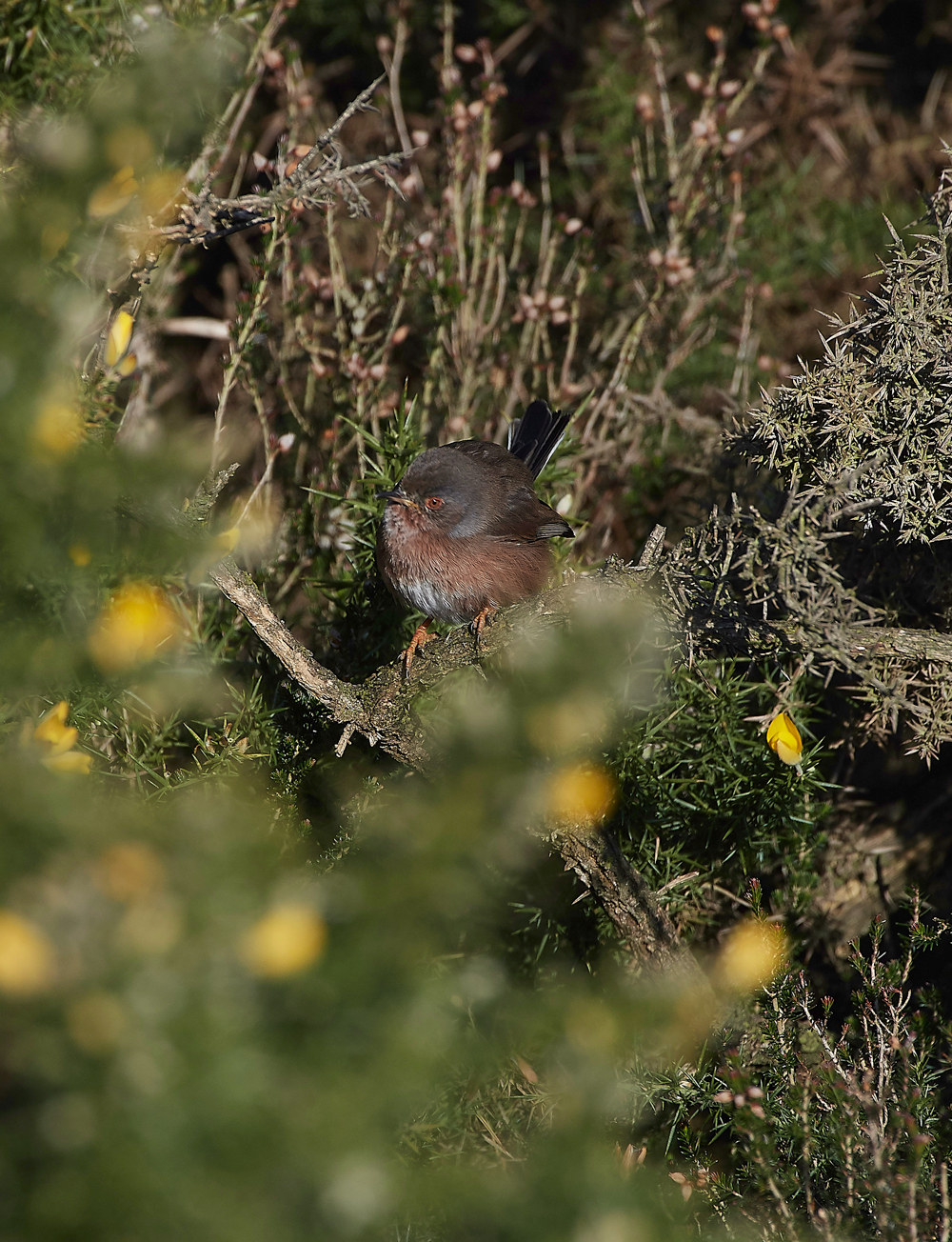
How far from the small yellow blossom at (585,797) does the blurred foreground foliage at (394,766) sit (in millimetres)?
28

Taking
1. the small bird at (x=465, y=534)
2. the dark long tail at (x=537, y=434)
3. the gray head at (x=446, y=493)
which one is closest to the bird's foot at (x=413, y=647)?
the small bird at (x=465, y=534)

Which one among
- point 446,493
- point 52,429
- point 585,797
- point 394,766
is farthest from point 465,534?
point 52,429

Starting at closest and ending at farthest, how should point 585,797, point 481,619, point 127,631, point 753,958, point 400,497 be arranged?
point 127,631, point 585,797, point 753,958, point 481,619, point 400,497

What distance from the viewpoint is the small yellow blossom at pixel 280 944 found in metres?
1.09

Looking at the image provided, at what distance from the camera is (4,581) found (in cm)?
166

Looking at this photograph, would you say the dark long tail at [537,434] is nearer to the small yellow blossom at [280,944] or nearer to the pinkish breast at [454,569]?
the pinkish breast at [454,569]

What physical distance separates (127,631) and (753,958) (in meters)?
1.72

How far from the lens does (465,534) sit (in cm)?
342

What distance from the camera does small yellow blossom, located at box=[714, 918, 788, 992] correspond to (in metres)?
2.59

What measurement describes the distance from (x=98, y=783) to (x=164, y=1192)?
160 cm

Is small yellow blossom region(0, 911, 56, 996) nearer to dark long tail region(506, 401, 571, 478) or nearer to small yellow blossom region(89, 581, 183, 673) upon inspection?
small yellow blossom region(89, 581, 183, 673)

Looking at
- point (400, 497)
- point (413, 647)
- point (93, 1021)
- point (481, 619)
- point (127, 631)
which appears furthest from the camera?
point (400, 497)

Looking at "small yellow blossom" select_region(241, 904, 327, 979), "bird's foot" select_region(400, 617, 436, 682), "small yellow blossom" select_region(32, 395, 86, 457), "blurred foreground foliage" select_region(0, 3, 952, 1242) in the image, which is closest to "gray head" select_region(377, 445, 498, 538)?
"blurred foreground foliage" select_region(0, 3, 952, 1242)

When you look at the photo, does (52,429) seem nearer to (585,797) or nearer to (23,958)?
(23,958)
